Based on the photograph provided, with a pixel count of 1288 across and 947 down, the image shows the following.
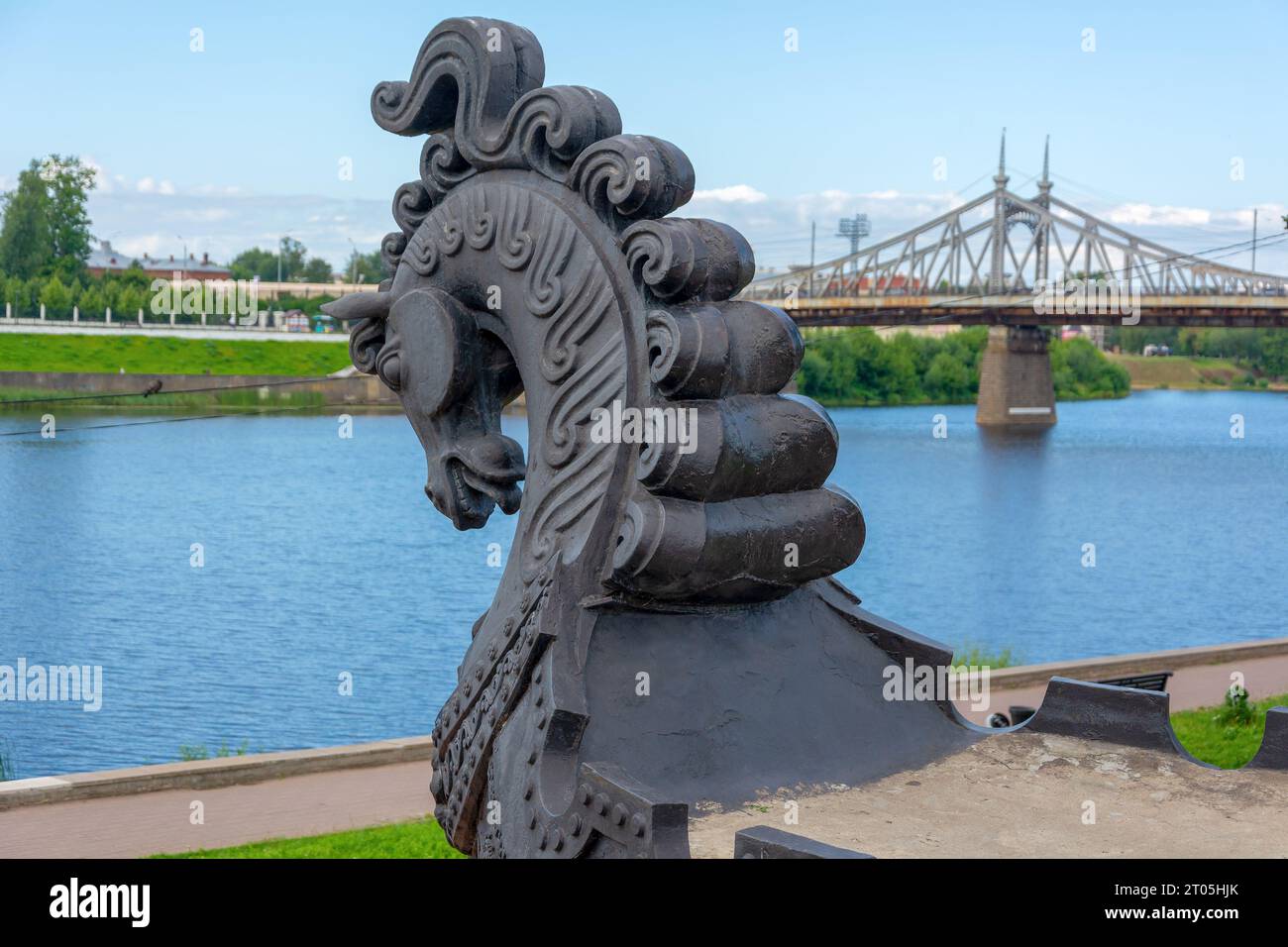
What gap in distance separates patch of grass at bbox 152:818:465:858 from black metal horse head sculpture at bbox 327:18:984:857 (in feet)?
9.71

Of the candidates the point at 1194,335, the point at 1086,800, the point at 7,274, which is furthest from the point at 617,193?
the point at 1194,335

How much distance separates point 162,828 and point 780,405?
449cm

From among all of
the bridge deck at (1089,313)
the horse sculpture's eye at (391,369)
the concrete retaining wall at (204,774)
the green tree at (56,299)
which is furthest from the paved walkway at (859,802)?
the green tree at (56,299)

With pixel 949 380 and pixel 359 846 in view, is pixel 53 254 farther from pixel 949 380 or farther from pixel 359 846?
pixel 359 846

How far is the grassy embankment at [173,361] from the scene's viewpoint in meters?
32.1

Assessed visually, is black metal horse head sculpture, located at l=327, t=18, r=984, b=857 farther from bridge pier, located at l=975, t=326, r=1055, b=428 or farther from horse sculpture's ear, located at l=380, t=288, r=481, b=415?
bridge pier, located at l=975, t=326, r=1055, b=428

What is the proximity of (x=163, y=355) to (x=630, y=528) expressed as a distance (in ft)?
114

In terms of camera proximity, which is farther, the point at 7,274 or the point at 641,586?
the point at 7,274

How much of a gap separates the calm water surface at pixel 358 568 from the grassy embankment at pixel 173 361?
0.90 m

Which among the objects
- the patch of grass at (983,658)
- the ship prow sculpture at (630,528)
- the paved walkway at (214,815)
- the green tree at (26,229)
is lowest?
the patch of grass at (983,658)

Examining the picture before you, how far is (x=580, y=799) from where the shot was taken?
7.64 feet

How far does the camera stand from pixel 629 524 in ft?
8.21

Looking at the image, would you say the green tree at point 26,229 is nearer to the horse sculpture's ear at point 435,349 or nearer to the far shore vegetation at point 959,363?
the far shore vegetation at point 959,363
